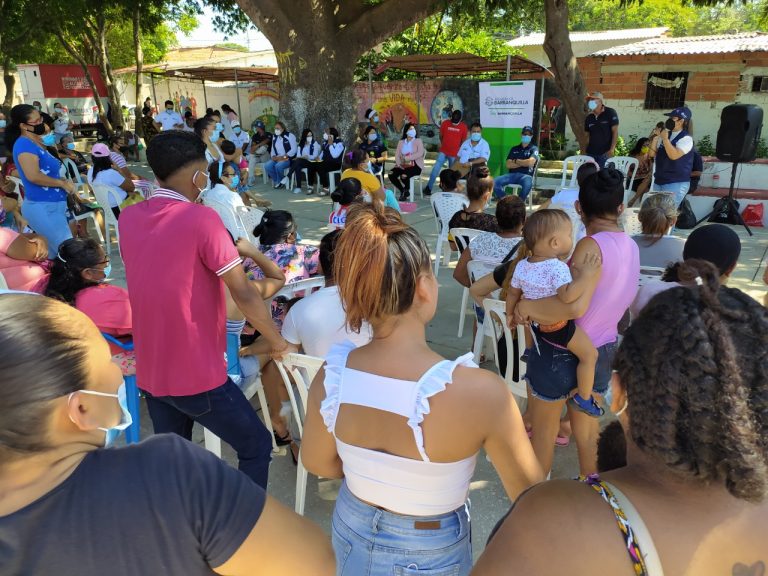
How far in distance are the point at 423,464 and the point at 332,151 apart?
9.70 meters

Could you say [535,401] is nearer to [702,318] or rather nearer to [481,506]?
[481,506]

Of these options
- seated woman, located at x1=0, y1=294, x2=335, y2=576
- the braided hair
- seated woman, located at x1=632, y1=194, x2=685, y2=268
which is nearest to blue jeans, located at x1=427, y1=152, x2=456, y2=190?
seated woman, located at x1=632, y1=194, x2=685, y2=268

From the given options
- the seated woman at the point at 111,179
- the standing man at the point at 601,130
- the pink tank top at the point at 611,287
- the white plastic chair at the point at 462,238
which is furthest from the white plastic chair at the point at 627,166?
the seated woman at the point at 111,179

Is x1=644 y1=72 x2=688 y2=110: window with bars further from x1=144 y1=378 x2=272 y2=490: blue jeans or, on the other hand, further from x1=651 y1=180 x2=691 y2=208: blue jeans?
x1=144 y1=378 x2=272 y2=490: blue jeans

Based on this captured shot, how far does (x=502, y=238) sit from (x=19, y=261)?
2.97 meters

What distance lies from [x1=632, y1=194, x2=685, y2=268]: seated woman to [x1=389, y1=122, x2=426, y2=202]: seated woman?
6.81 m

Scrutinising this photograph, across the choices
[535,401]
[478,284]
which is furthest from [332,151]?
[535,401]

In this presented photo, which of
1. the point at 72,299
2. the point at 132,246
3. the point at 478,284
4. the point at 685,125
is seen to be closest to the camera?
the point at 132,246

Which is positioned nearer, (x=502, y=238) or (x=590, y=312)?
(x=590, y=312)

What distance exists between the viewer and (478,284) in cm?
291

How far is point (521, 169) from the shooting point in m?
8.75

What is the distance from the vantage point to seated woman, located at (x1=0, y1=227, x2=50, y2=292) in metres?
3.08

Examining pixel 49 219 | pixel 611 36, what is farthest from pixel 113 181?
pixel 611 36

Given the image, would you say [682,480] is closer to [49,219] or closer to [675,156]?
[49,219]
